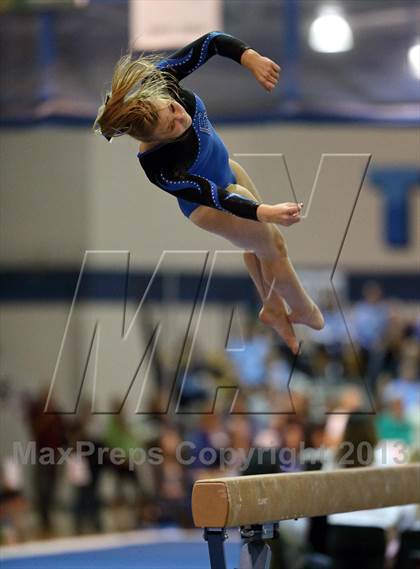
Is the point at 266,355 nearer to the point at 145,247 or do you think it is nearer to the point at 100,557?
the point at 145,247

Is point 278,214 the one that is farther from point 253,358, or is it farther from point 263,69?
point 253,358

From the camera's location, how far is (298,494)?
3914 millimetres

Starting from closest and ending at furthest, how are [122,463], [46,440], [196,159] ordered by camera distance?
[196,159] → [46,440] → [122,463]

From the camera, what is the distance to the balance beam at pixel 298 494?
139 inches

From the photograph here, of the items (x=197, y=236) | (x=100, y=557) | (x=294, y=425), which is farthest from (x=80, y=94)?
(x=100, y=557)

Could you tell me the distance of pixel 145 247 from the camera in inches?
325

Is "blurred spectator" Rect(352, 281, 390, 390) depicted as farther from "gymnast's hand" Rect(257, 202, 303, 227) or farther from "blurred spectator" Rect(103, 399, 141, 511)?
"gymnast's hand" Rect(257, 202, 303, 227)

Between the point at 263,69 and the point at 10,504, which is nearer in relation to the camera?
the point at 263,69

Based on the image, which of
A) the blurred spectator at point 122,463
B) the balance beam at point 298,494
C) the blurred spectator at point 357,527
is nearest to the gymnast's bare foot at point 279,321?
the balance beam at point 298,494

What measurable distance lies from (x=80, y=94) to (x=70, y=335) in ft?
10.6

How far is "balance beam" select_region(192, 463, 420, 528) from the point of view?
3.54 m

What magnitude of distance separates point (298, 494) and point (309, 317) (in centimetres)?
63

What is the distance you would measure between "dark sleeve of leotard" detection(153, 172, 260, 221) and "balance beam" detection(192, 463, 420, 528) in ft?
2.77

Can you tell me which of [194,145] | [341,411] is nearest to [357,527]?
[341,411]
